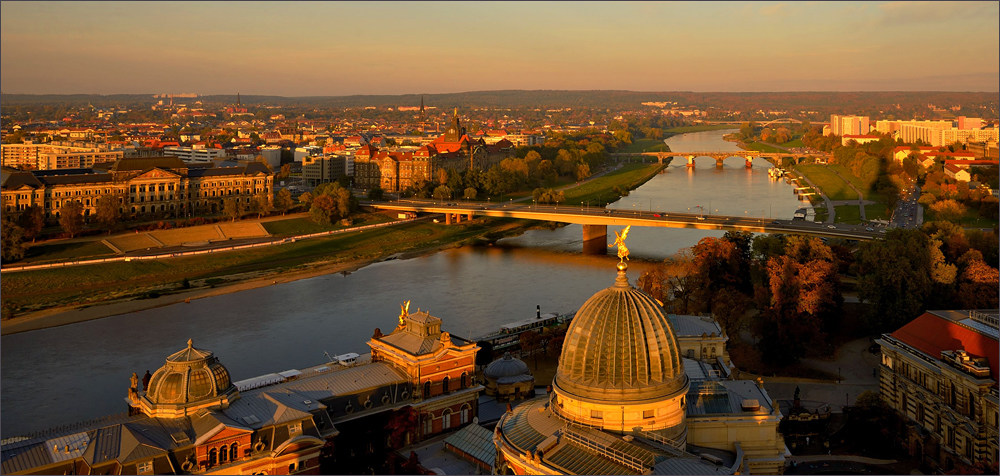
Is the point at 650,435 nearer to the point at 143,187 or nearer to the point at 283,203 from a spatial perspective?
the point at 143,187

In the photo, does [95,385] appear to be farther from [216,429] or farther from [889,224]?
[889,224]

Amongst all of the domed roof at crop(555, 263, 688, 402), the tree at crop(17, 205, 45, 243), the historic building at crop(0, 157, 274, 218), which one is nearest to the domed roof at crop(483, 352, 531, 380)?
the domed roof at crop(555, 263, 688, 402)

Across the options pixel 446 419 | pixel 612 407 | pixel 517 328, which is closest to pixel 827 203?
pixel 517 328

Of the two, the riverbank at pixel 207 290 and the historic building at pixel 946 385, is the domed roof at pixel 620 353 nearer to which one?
the historic building at pixel 946 385

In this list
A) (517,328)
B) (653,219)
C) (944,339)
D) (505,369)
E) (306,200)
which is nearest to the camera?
(944,339)

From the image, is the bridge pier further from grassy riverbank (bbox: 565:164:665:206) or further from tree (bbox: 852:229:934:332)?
tree (bbox: 852:229:934:332)

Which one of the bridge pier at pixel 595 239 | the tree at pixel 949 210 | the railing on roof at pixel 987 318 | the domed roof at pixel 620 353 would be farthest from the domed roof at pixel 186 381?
the tree at pixel 949 210
